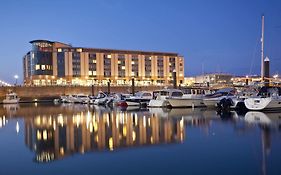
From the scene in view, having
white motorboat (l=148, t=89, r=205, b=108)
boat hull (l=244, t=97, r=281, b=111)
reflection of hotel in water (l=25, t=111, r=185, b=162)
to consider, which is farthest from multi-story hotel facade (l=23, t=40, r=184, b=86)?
reflection of hotel in water (l=25, t=111, r=185, b=162)

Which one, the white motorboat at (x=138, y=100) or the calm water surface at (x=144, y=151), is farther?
the white motorboat at (x=138, y=100)

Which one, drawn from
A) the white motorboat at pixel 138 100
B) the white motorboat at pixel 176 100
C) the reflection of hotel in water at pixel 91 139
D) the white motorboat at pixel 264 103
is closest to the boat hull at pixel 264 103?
the white motorboat at pixel 264 103

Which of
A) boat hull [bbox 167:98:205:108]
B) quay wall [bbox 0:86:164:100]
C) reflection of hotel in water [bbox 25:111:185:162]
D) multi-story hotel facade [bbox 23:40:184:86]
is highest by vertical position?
multi-story hotel facade [bbox 23:40:184:86]

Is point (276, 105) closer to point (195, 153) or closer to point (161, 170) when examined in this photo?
point (195, 153)

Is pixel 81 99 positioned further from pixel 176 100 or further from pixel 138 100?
pixel 176 100

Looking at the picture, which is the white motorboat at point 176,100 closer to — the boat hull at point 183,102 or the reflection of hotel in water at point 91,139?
the boat hull at point 183,102

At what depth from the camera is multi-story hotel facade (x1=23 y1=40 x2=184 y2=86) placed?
376ft

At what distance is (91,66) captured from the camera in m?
119

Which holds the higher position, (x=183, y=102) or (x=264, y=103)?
(x=264, y=103)

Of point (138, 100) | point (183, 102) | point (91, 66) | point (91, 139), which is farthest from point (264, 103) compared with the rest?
point (91, 66)

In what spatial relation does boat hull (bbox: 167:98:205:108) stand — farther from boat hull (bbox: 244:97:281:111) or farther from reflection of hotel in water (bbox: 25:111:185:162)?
reflection of hotel in water (bbox: 25:111:185:162)

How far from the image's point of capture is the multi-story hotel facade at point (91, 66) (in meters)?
115

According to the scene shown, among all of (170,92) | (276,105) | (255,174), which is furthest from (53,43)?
(255,174)

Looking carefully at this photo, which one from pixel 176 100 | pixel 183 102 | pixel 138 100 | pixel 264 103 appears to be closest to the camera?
pixel 264 103
